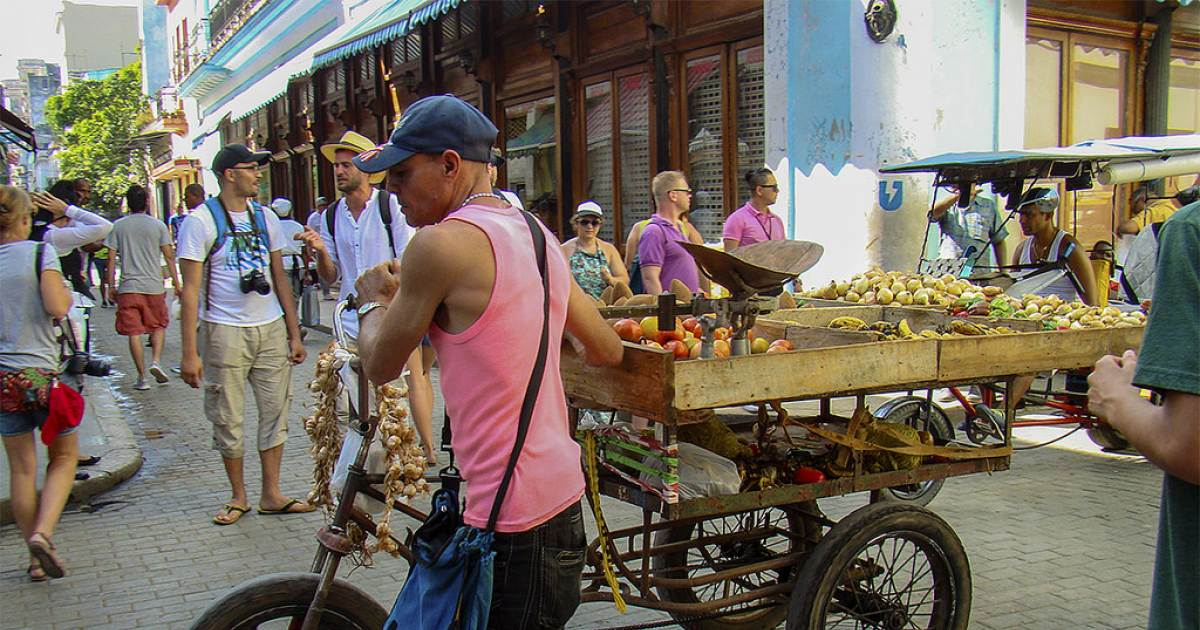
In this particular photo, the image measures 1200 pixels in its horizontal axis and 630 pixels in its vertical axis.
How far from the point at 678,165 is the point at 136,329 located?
6022 mm

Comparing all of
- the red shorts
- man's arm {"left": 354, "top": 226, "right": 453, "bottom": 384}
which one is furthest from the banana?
the red shorts

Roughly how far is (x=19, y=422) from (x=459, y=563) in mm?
3439

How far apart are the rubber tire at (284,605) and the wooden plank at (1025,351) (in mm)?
2074

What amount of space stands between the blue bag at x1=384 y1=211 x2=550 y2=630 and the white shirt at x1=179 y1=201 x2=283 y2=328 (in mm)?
3471

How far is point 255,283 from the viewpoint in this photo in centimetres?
551

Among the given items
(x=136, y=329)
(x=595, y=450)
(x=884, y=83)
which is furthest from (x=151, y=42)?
(x=595, y=450)

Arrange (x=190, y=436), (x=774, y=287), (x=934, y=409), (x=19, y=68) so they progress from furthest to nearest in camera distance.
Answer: (x=19, y=68)
(x=190, y=436)
(x=934, y=409)
(x=774, y=287)

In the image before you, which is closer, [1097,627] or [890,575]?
[890,575]

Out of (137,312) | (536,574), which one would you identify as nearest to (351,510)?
(536,574)

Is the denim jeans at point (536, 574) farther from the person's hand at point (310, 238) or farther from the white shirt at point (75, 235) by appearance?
the white shirt at point (75, 235)

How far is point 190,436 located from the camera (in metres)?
7.99

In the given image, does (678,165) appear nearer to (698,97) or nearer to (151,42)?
(698,97)

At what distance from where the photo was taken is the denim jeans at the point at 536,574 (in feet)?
7.64

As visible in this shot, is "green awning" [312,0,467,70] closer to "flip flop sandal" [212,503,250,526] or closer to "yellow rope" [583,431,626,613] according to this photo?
"flip flop sandal" [212,503,250,526]
